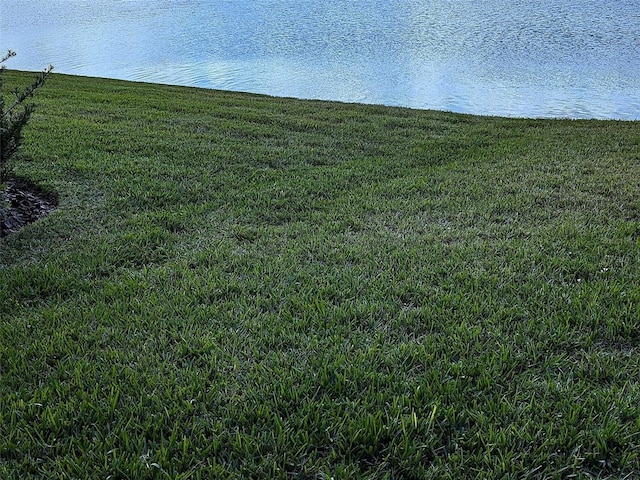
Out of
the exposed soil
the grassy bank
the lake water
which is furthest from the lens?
the lake water

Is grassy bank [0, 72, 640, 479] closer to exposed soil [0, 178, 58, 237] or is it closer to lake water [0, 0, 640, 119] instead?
exposed soil [0, 178, 58, 237]

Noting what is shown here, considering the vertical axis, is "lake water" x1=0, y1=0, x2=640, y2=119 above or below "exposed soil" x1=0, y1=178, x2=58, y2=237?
above

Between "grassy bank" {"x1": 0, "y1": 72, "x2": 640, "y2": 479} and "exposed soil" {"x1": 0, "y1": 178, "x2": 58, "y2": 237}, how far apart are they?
0.48 ft

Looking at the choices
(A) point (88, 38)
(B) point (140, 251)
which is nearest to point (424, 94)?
(B) point (140, 251)

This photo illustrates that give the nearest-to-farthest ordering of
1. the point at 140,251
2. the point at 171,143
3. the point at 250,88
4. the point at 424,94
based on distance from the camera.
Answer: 1. the point at 140,251
2. the point at 171,143
3. the point at 424,94
4. the point at 250,88

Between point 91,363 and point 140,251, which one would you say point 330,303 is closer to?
point 91,363

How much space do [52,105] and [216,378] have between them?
672 cm

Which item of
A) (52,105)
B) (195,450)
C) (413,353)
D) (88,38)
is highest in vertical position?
(88,38)

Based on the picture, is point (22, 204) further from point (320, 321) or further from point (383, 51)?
point (383, 51)

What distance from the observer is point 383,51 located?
664 inches

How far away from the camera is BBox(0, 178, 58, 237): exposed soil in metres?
3.55

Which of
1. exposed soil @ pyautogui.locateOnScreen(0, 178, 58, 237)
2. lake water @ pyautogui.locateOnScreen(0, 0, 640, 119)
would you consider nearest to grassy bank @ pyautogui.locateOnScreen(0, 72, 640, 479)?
exposed soil @ pyautogui.locateOnScreen(0, 178, 58, 237)

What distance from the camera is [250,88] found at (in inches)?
501

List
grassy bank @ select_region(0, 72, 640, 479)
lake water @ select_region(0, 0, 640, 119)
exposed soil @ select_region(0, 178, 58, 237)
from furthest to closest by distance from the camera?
lake water @ select_region(0, 0, 640, 119), exposed soil @ select_region(0, 178, 58, 237), grassy bank @ select_region(0, 72, 640, 479)
